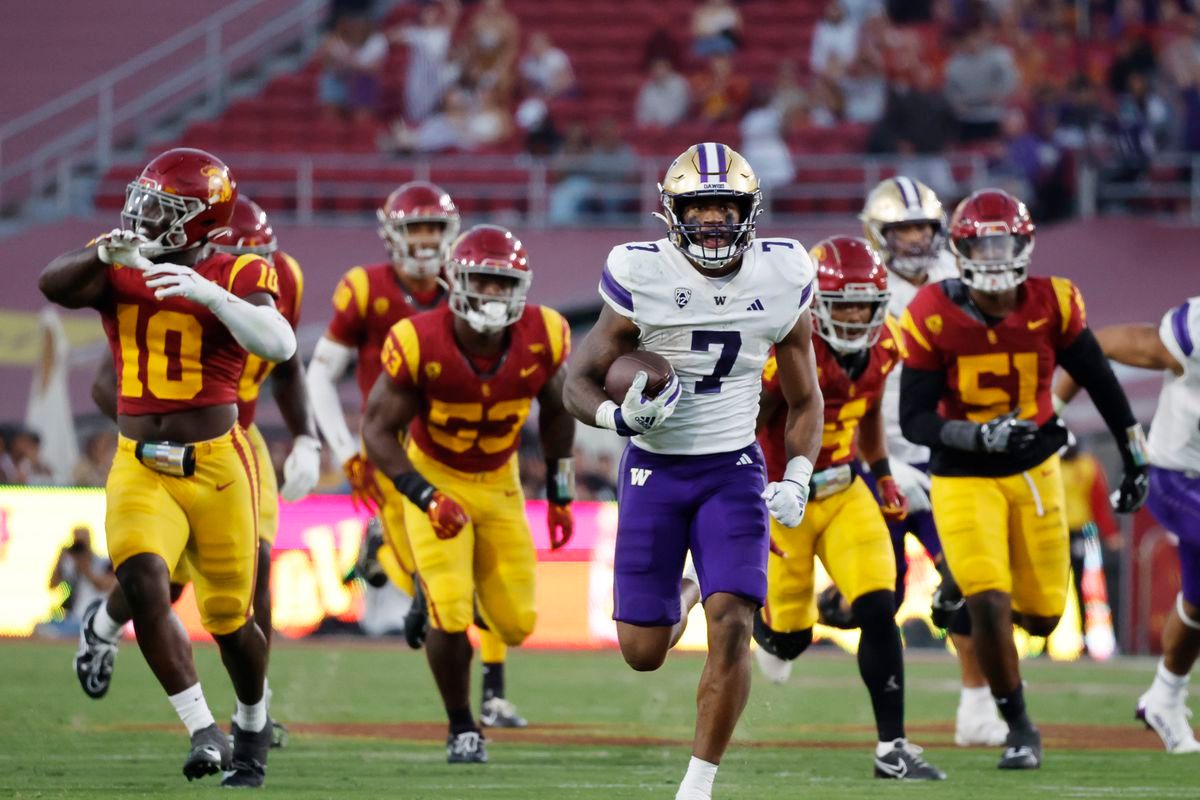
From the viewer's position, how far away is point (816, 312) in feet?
23.9

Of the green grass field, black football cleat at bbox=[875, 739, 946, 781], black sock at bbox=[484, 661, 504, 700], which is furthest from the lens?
black sock at bbox=[484, 661, 504, 700]

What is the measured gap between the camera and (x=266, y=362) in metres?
7.82

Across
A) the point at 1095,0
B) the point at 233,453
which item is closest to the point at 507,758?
the point at 233,453

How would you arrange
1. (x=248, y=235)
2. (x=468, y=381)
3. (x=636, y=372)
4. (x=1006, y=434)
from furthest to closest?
(x=248, y=235) → (x=468, y=381) → (x=1006, y=434) → (x=636, y=372)

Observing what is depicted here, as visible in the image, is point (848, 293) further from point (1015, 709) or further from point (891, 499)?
point (1015, 709)

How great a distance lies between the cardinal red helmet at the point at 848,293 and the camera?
716 centimetres

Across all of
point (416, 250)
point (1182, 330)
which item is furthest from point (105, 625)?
point (1182, 330)

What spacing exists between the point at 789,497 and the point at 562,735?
3.11m

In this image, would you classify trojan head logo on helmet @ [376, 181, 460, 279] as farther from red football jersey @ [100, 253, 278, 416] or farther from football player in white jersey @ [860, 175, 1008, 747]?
red football jersey @ [100, 253, 278, 416]

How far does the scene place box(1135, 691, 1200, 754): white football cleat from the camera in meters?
7.89

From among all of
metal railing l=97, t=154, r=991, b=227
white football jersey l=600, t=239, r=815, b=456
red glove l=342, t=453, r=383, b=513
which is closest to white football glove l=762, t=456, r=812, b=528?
white football jersey l=600, t=239, r=815, b=456

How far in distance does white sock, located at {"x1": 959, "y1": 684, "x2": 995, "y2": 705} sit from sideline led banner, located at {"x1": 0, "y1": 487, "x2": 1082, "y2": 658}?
5.19m

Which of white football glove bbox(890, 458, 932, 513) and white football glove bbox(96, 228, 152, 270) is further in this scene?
white football glove bbox(890, 458, 932, 513)

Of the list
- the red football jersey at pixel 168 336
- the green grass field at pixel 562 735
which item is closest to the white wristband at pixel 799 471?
the green grass field at pixel 562 735
